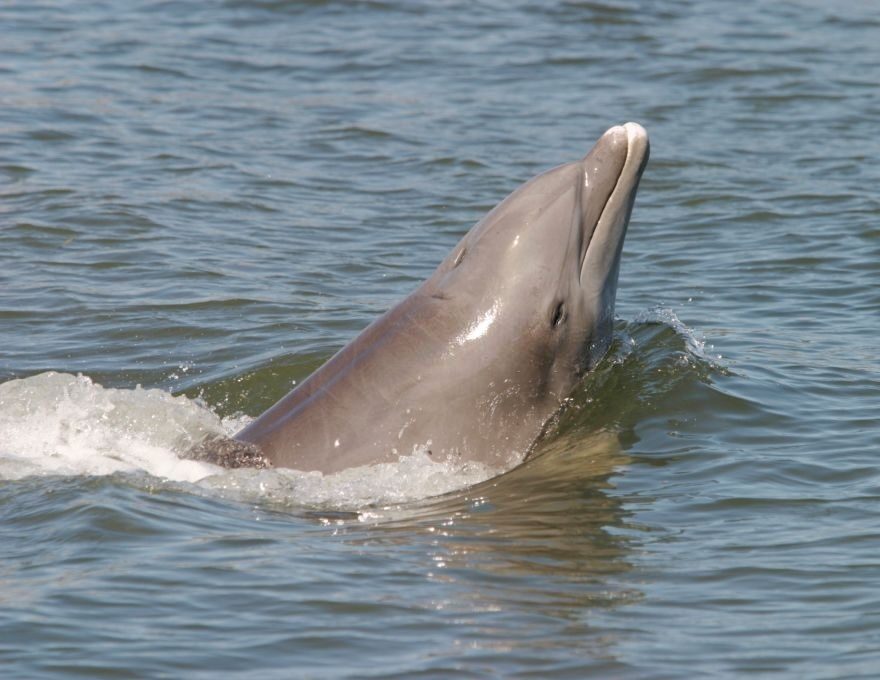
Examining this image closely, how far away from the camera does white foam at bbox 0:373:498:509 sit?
926cm

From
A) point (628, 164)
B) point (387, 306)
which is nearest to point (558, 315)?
point (628, 164)

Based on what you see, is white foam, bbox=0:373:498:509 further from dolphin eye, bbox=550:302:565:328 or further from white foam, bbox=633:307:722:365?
white foam, bbox=633:307:722:365

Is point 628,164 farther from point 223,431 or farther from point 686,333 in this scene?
point 223,431

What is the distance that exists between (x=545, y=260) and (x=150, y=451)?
9.37ft

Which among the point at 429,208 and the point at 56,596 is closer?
the point at 56,596

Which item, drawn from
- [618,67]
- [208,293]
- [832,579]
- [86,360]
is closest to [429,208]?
[208,293]

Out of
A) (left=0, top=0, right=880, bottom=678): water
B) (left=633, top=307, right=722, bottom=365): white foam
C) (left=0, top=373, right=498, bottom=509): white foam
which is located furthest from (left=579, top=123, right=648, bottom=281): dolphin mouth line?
(left=633, top=307, right=722, bottom=365): white foam

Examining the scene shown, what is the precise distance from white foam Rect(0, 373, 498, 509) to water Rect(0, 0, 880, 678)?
3cm

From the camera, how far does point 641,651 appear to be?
7.09 meters

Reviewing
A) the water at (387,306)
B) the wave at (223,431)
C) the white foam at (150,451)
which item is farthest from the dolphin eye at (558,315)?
the white foam at (150,451)

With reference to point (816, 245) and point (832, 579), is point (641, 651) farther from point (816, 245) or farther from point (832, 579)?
point (816, 245)

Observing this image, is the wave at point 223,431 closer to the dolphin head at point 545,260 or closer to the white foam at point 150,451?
the white foam at point 150,451

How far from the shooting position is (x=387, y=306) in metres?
14.1

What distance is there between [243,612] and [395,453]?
2.10m
